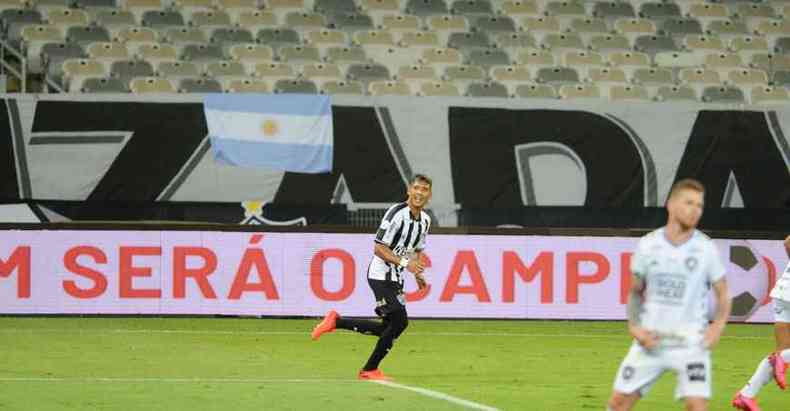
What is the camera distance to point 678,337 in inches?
318

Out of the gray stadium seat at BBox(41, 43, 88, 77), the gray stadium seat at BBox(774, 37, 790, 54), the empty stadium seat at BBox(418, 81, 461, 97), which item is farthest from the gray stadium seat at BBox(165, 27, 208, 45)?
the gray stadium seat at BBox(774, 37, 790, 54)

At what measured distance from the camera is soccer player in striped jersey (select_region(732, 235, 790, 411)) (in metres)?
11.4

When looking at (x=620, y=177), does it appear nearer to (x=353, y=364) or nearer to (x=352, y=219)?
(x=352, y=219)

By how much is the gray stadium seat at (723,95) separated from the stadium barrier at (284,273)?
4949 millimetres

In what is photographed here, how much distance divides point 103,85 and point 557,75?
25.5 ft

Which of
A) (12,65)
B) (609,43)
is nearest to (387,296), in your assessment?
(12,65)

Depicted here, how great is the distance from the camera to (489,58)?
26.2m

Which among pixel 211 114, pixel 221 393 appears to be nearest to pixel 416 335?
pixel 211 114

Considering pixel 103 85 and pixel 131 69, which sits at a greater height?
pixel 131 69

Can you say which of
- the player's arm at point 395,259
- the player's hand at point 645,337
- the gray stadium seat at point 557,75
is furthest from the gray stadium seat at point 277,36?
the player's hand at point 645,337

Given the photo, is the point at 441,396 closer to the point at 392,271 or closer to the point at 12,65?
→ the point at 392,271

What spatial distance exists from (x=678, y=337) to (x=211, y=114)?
50.6 ft

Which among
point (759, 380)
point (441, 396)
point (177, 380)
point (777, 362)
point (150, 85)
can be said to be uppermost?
point (150, 85)

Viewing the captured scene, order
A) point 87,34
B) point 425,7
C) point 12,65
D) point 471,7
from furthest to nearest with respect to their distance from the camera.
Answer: point 471,7 < point 425,7 < point 87,34 < point 12,65
